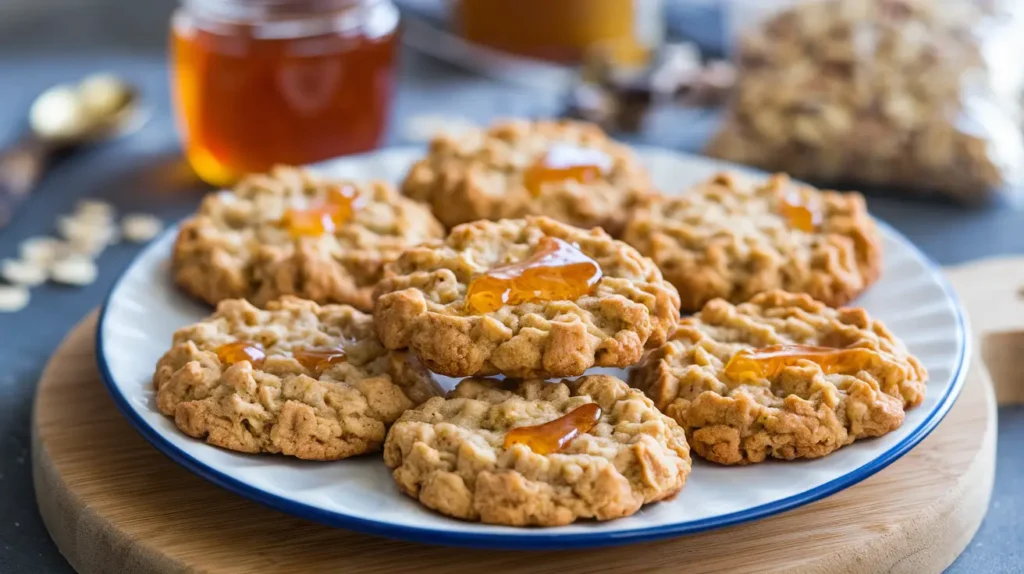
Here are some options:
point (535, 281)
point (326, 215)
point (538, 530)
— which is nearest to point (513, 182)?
point (326, 215)

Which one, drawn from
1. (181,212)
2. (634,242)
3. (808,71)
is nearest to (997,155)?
(808,71)

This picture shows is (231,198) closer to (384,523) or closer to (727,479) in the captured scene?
(384,523)

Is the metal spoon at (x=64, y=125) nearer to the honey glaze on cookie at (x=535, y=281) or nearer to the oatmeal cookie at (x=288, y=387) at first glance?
the oatmeal cookie at (x=288, y=387)

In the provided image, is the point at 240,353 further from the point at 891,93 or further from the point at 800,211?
the point at 891,93

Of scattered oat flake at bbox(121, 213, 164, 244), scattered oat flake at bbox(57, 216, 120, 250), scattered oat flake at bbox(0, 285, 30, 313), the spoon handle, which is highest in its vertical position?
the spoon handle

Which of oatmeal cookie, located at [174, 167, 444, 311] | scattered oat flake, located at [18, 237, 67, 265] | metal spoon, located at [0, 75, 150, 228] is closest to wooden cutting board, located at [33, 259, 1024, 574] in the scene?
oatmeal cookie, located at [174, 167, 444, 311]

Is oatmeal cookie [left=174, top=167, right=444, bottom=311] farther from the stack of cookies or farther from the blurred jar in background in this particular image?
the blurred jar in background

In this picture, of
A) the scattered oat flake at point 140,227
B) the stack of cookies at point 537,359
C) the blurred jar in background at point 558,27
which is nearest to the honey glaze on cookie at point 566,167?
the stack of cookies at point 537,359
